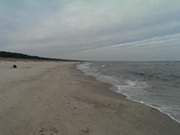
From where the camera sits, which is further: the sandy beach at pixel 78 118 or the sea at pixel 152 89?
the sea at pixel 152 89

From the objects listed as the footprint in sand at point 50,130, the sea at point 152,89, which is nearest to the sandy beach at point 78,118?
the footprint in sand at point 50,130

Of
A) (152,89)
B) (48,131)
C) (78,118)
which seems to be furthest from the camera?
(152,89)

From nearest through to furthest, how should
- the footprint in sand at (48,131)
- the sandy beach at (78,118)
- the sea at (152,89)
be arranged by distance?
the footprint in sand at (48,131) → the sandy beach at (78,118) → the sea at (152,89)

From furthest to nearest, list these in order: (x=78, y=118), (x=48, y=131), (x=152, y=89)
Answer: (x=152, y=89)
(x=78, y=118)
(x=48, y=131)

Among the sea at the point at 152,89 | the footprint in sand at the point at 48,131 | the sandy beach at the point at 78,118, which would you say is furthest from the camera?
the sea at the point at 152,89

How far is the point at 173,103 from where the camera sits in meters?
8.62

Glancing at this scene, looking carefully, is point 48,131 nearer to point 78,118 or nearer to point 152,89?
point 78,118

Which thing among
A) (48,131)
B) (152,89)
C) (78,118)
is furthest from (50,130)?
(152,89)

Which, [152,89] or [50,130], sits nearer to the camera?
[50,130]

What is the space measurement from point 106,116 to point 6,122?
3.10 m

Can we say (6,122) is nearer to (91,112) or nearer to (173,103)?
(91,112)

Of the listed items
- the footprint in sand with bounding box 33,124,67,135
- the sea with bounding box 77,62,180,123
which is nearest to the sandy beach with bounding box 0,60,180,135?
the footprint in sand with bounding box 33,124,67,135

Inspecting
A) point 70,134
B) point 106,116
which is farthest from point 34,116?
point 106,116

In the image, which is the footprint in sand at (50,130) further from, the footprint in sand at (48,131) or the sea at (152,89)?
the sea at (152,89)
